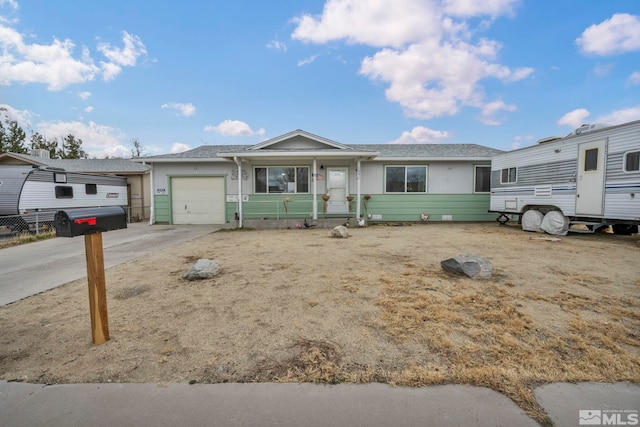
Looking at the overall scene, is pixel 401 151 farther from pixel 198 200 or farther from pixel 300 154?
pixel 198 200

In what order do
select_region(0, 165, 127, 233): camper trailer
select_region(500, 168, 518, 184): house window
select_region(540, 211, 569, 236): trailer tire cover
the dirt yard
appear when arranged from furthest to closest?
select_region(500, 168, 518, 184): house window, select_region(0, 165, 127, 233): camper trailer, select_region(540, 211, 569, 236): trailer tire cover, the dirt yard

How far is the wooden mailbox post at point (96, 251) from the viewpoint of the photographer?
7.19 ft

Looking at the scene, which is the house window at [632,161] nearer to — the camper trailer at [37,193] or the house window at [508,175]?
the house window at [508,175]

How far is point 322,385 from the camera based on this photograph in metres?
1.84

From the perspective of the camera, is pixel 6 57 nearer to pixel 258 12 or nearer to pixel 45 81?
pixel 45 81

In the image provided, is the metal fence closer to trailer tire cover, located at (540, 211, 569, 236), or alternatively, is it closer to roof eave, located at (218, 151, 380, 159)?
roof eave, located at (218, 151, 380, 159)

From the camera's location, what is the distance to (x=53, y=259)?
5910mm

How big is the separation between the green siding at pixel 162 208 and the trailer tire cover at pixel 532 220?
14.0 metres

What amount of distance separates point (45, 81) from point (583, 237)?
2575 centimetres

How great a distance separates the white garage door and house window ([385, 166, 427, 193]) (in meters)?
7.45

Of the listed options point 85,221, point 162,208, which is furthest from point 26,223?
point 85,221

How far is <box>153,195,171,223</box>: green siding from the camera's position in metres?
12.0

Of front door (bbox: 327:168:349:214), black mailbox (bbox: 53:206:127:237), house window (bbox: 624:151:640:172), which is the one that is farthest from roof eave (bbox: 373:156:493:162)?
black mailbox (bbox: 53:206:127:237)

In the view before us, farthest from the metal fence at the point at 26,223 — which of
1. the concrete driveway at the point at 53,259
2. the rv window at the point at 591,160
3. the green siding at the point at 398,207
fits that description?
the rv window at the point at 591,160
